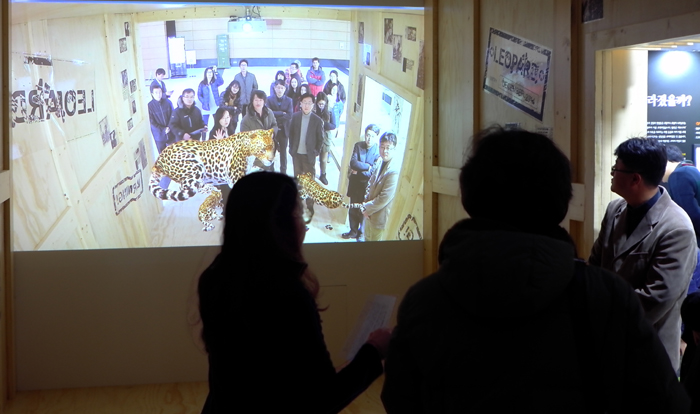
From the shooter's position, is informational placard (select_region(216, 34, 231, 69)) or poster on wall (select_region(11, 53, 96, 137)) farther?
informational placard (select_region(216, 34, 231, 69))

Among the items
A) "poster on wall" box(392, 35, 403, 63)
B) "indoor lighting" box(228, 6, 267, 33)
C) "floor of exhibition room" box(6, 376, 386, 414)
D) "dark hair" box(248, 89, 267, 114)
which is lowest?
"floor of exhibition room" box(6, 376, 386, 414)

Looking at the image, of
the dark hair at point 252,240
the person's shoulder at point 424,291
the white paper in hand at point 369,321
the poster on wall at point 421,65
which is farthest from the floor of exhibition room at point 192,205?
the person's shoulder at point 424,291

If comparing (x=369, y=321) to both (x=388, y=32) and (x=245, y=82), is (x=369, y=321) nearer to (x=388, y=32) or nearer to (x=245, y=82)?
(x=245, y=82)

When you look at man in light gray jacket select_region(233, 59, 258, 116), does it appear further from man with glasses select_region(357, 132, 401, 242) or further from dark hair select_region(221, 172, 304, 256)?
dark hair select_region(221, 172, 304, 256)

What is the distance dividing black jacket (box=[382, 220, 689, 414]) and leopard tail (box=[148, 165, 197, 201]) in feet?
11.3

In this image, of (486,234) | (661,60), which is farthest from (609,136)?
(486,234)

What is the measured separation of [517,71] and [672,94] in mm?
749

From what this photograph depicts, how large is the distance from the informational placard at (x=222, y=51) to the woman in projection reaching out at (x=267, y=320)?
2845mm

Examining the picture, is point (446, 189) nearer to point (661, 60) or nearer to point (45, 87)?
point (661, 60)

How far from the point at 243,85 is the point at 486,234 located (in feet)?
11.4

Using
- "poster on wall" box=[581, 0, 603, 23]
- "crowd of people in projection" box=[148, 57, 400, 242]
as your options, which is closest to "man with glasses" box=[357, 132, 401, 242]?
"crowd of people in projection" box=[148, 57, 400, 242]

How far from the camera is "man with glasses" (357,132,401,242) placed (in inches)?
185

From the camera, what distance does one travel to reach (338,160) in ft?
15.2

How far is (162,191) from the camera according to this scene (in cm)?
443
